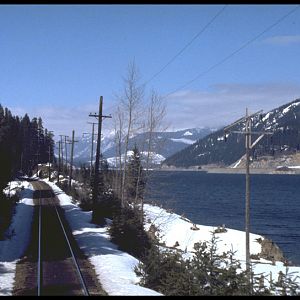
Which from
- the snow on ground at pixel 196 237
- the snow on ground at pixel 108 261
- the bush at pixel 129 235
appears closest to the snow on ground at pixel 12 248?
the snow on ground at pixel 108 261

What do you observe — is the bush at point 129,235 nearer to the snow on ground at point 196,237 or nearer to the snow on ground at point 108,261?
the snow on ground at point 108,261

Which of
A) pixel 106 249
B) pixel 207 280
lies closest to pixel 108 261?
pixel 106 249

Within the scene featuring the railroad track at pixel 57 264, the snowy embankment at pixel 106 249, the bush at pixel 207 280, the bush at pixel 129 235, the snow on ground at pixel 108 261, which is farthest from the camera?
the bush at pixel 129 235

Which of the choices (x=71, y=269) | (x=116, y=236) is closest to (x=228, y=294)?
(x=71, y=269)

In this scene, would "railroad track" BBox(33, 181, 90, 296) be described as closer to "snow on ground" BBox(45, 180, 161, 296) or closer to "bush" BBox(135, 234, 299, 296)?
"snow on ground" BBox(45, 180, 161, 296)

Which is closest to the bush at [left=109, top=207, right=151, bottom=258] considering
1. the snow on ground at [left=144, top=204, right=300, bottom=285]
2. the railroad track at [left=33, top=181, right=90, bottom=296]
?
the railroad track at [left=33, top=181, right=90, bottom=296]

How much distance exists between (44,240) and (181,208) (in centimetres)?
5491

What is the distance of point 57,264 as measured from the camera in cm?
1822

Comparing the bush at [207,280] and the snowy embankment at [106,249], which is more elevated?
the bush at [207,280]

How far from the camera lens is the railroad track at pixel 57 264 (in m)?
14.3

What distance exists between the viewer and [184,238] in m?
41.6

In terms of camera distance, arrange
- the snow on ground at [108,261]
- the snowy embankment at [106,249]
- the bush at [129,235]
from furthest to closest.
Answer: the bush at [129,235], the snowy embankment at [106,249], the snow on ground at [108,261]

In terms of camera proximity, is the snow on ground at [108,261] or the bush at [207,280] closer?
the bush at [207,280]

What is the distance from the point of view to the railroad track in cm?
1429
